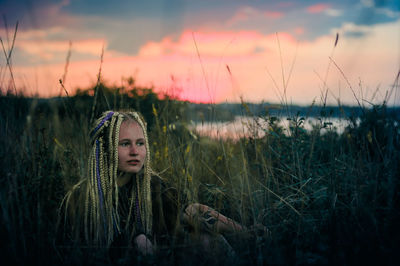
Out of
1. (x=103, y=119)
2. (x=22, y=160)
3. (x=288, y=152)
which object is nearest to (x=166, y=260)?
(x=103, y=119)

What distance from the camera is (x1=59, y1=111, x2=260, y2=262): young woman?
208cm

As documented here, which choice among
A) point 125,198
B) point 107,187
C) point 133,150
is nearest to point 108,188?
point 107,187

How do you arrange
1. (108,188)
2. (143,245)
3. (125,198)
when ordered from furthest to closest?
(125,198)
(108,188)
(143,245)

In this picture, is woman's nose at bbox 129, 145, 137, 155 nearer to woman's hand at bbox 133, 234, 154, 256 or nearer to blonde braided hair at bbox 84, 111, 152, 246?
blonde braided hair at bbox 84, 111, 152, 246

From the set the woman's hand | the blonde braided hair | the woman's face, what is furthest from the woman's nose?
the woman's hand

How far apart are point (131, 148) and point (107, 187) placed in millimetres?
337

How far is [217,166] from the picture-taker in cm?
334

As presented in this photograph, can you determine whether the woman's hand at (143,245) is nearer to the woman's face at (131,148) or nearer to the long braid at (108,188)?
the long braid at (108,188)

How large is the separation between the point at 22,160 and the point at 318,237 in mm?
2267

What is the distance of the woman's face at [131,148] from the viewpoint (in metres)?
2.25

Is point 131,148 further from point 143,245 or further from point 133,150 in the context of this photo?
point 143,245

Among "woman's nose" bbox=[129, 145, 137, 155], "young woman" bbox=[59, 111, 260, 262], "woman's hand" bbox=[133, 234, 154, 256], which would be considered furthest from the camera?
"woman's nose" bbox=[129, 145, 137, 155]

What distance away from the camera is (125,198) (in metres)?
2.32

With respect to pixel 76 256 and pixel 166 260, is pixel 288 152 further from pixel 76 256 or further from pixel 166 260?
pixel 76 256
